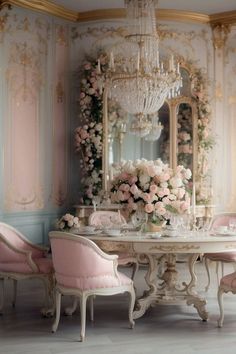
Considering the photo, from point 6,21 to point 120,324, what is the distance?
4089 mm

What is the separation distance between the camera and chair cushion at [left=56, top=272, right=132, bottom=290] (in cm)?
453

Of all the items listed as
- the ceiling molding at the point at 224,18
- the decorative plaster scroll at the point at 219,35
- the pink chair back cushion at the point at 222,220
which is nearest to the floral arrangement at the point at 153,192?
the pink chair back cushion at the point at 222,220

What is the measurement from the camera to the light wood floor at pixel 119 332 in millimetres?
4301

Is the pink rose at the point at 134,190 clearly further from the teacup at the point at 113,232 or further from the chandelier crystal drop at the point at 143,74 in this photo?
the chandelier crystal drop at the point at 143,74

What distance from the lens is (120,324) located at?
4.95 metres

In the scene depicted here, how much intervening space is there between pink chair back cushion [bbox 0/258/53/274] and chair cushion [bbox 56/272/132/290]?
0.49 m

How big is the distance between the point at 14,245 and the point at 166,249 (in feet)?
4.71

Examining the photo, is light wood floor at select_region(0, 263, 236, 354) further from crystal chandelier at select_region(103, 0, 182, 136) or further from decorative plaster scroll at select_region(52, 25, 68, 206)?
decorative plaster scroll at select_region(52, 25, 68, 206)

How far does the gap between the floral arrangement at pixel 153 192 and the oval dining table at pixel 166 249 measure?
24cm

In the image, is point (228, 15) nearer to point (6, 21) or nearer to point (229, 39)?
point (229, 39)

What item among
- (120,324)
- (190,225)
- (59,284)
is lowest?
(120,324)

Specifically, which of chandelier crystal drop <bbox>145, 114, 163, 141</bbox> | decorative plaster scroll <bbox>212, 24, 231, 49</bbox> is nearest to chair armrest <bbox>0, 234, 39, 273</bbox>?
chandelier crystal drop <bbox>145, 114, 163, 141</bbox>

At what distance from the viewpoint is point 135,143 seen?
8078mm

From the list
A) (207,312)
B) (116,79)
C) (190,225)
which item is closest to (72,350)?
(207,312)
